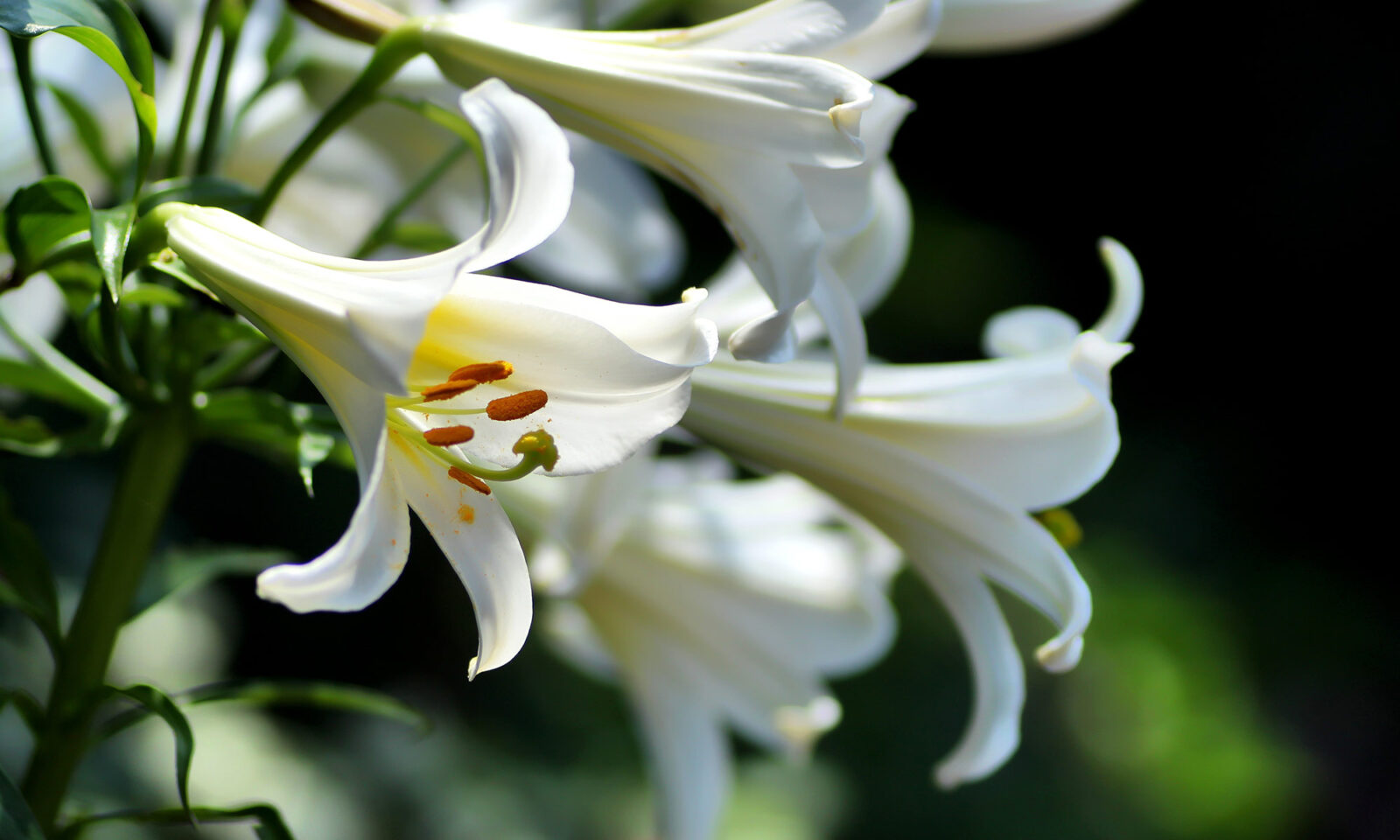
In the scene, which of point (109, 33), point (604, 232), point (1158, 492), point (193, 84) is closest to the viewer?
point (109, 33)

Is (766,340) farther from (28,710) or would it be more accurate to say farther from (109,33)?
(28,710)

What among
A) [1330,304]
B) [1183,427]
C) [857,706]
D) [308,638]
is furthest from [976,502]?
[1330,304]

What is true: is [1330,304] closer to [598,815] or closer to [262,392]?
[598,815]

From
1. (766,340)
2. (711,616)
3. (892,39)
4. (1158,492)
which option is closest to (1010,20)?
(892,39)

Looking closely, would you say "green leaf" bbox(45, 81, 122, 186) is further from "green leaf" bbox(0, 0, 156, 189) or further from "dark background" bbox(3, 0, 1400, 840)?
"dark background" bbox(3, 0, 1400, 840)

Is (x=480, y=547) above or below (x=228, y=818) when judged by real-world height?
above

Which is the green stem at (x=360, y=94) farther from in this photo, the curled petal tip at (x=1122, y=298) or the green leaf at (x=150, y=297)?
the curled petal tip at (x=1122, y=298)

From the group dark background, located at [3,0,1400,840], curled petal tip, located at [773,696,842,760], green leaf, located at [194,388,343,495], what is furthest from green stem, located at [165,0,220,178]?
dark background, located at [3,0,1400,840]
